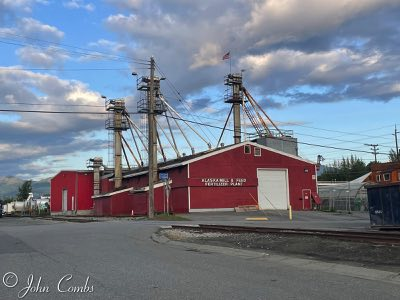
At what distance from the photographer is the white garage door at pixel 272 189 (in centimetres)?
5266

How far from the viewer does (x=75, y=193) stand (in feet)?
249

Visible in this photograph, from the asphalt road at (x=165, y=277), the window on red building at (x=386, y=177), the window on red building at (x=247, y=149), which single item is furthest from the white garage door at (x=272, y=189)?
the asphalt road at (x=165, y=277)

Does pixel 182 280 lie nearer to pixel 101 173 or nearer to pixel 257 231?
pixel 257 231

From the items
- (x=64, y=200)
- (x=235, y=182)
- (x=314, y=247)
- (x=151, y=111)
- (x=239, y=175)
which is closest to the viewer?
(x=314, y=247)

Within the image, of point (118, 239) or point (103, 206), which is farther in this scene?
point (103, 206)

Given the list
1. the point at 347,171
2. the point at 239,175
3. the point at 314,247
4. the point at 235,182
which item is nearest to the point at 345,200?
the point at 239,175

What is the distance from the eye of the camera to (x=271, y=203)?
52969mm

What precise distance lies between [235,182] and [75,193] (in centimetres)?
3395

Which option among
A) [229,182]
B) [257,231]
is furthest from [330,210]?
[257,231]

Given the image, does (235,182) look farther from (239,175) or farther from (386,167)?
(386,167)

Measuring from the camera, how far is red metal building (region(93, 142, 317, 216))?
4912 cm

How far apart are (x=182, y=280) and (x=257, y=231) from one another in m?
10.9

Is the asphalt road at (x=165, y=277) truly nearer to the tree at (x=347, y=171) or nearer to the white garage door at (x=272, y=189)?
the white garage door at (x=272, y=189)

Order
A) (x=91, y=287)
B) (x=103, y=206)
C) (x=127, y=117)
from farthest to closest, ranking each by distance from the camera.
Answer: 1. (x=127, y=117)
2. (x=103, y=206)
3. (x=91, y=287)
